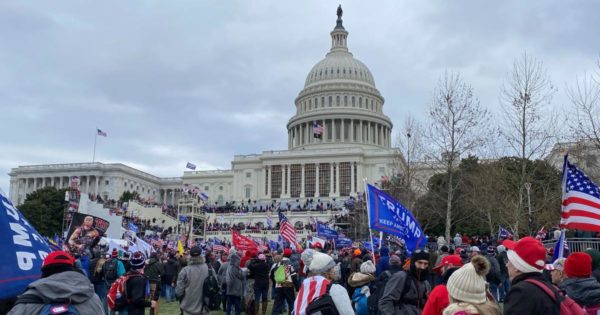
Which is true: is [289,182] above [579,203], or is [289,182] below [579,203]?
above

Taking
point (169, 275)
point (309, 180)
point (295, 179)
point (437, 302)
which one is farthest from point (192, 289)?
point (295, 179)

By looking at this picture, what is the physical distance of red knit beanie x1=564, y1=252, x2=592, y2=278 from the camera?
5.95 metres

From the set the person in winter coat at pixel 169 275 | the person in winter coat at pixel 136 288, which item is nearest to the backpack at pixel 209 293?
the person in winter coat at pixel 136 288

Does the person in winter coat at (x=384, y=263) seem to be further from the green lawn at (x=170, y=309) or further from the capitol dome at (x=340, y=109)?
the capitol dome at (x=340, y=109)

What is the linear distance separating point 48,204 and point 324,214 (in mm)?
32610

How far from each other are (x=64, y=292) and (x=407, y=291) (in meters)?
3.78

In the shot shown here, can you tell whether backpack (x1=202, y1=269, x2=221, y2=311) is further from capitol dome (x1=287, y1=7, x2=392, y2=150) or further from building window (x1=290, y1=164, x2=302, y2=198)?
capitol dome (x1=287, y1=7, x2=392, y2=150)

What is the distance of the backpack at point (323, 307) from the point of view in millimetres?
5531

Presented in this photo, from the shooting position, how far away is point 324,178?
286 ft

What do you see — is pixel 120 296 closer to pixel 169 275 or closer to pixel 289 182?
pixel 169 275

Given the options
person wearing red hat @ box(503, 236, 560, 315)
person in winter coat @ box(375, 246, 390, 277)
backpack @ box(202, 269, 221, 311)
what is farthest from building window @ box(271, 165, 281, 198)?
person wearing red hat @ box(503, 236, 560, 315)

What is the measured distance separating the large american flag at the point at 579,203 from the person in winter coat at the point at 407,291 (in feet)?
9.10

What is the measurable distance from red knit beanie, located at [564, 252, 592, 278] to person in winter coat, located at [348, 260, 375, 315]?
2.89 meters

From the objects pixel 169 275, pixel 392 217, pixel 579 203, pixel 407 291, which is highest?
pixel 579 203
